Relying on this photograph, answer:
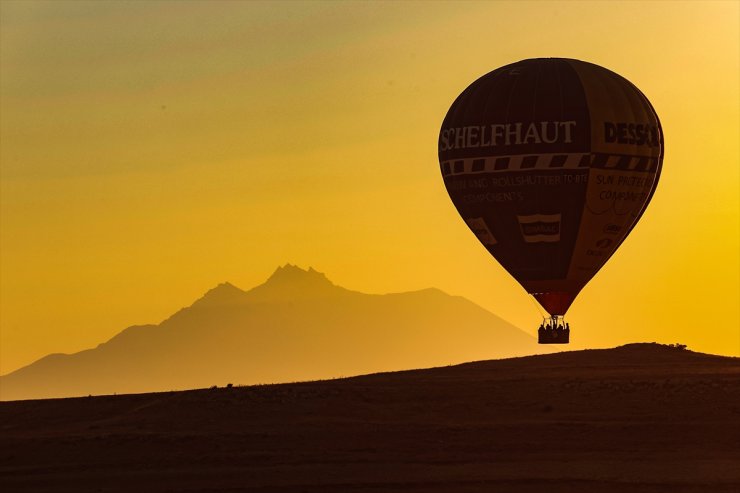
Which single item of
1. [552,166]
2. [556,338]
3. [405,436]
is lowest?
[405,436]

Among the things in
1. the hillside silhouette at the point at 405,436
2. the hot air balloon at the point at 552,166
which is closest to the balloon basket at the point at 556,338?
the hot air balloon at the point at 552,166

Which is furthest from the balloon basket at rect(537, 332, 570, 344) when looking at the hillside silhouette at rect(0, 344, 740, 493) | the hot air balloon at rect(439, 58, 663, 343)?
the hillside silhouette at rect(0, 344, 740, 493)

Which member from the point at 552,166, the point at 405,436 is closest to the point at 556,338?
the point at 552,166

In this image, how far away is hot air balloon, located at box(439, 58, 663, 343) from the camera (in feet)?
281

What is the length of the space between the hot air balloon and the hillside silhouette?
32.3ft

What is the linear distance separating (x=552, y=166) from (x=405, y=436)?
2251 cm

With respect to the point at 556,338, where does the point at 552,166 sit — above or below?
Result: above

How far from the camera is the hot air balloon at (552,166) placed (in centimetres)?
8562

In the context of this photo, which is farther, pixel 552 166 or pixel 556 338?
pixel 556 338

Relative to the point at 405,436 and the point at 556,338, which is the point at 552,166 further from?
the point at 405,436

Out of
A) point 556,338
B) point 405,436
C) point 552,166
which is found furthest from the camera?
point 556,338

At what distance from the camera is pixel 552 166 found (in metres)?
85.6

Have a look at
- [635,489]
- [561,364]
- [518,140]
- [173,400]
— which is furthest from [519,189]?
[635,489]

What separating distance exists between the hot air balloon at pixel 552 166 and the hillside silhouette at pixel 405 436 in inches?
387
